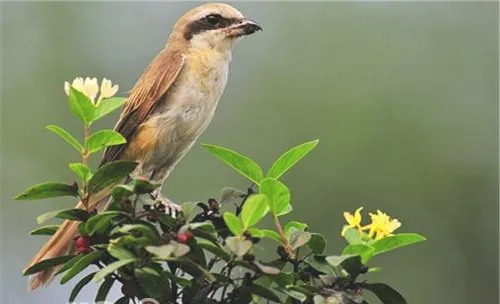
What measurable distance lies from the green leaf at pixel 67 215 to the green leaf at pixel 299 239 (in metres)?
0.24

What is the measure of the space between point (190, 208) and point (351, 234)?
0.66ft

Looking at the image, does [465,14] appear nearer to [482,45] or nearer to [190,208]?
[482,45]

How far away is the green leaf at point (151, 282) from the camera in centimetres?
107

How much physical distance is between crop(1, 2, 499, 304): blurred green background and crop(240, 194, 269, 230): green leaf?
2.29 m

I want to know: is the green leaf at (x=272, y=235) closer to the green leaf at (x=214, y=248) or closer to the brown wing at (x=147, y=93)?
the green leaf at (x=214, y=248)

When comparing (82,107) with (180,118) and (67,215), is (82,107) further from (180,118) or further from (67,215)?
(180,118)

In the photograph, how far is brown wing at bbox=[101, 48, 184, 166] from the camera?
6.40 ft

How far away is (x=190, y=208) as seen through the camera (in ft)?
3.82

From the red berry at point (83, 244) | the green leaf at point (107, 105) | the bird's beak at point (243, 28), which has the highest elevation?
the green leaf at point (107, 105)

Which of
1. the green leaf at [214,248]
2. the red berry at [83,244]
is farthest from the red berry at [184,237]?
the red berry at [83,244]

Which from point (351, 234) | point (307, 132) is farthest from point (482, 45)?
point (351, 234)

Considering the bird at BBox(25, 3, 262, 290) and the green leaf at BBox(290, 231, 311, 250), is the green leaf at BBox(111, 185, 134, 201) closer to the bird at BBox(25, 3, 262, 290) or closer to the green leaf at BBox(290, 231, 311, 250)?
the green leaf at BBox(290, 231, 311, 250)

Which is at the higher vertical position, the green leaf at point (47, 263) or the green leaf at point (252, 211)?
the green leaf at point (252, 211)

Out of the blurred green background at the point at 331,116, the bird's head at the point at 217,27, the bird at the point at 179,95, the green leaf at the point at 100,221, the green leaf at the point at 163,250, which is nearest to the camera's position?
the green leaf at the point at 163,250
